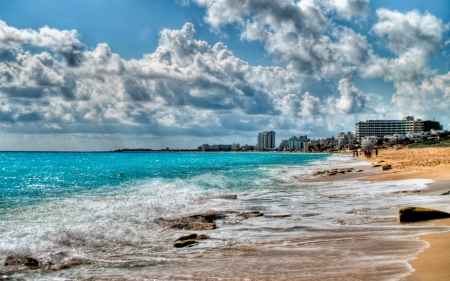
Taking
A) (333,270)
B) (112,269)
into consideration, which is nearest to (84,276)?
(112,269)

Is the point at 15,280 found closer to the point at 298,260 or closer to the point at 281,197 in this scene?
the point at 298,260

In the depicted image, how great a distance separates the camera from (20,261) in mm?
9609

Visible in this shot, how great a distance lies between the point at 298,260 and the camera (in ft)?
28.7

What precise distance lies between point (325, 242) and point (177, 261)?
13.6 feet

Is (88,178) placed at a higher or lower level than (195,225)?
lower

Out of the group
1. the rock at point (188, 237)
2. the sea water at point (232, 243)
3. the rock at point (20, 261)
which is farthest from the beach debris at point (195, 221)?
the rock at point (20, 261)

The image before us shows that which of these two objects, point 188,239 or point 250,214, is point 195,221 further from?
point 188,239

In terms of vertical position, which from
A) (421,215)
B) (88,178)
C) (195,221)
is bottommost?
(88,178)

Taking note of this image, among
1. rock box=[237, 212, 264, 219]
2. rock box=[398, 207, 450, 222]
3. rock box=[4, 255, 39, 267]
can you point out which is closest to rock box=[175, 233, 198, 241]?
rock box=[237, 212, 264, 219]

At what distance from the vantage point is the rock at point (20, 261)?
31.2 ft

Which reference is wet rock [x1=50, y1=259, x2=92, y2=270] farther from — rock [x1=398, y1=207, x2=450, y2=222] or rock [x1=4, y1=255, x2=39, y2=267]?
rock [x1=398, y1=207, x2=450, y2=222]

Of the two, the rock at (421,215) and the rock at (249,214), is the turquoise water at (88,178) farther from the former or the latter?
the rock at (421,215)

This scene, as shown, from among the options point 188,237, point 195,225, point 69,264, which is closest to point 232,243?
→ point 188,237

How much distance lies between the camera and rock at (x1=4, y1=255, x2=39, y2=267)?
9.52 metres
